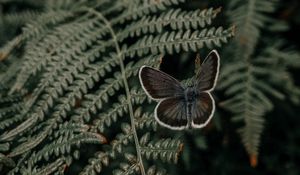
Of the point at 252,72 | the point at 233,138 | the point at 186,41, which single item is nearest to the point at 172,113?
the point at 186,41

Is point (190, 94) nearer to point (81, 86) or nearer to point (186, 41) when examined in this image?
point (186, 41)

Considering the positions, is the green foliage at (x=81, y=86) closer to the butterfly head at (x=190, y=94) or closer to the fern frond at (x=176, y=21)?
the fern frond at (x=176, y=21)

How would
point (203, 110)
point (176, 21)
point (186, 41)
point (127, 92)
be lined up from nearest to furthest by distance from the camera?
point (203, 110)
point (127, 92)
point (186, 41)
point (176, 21)

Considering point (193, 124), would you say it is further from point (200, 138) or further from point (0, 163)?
point (200, 138)

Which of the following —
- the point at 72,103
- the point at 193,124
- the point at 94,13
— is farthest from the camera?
the point at 94,13

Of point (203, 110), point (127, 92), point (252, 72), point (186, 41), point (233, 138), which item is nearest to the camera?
point (203, 110)

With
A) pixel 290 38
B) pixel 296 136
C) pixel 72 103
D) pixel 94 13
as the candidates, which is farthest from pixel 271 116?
pixel 72 103

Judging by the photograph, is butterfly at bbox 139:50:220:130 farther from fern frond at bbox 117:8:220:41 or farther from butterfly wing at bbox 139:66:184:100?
fern frond at bbox 117:8:220:41
